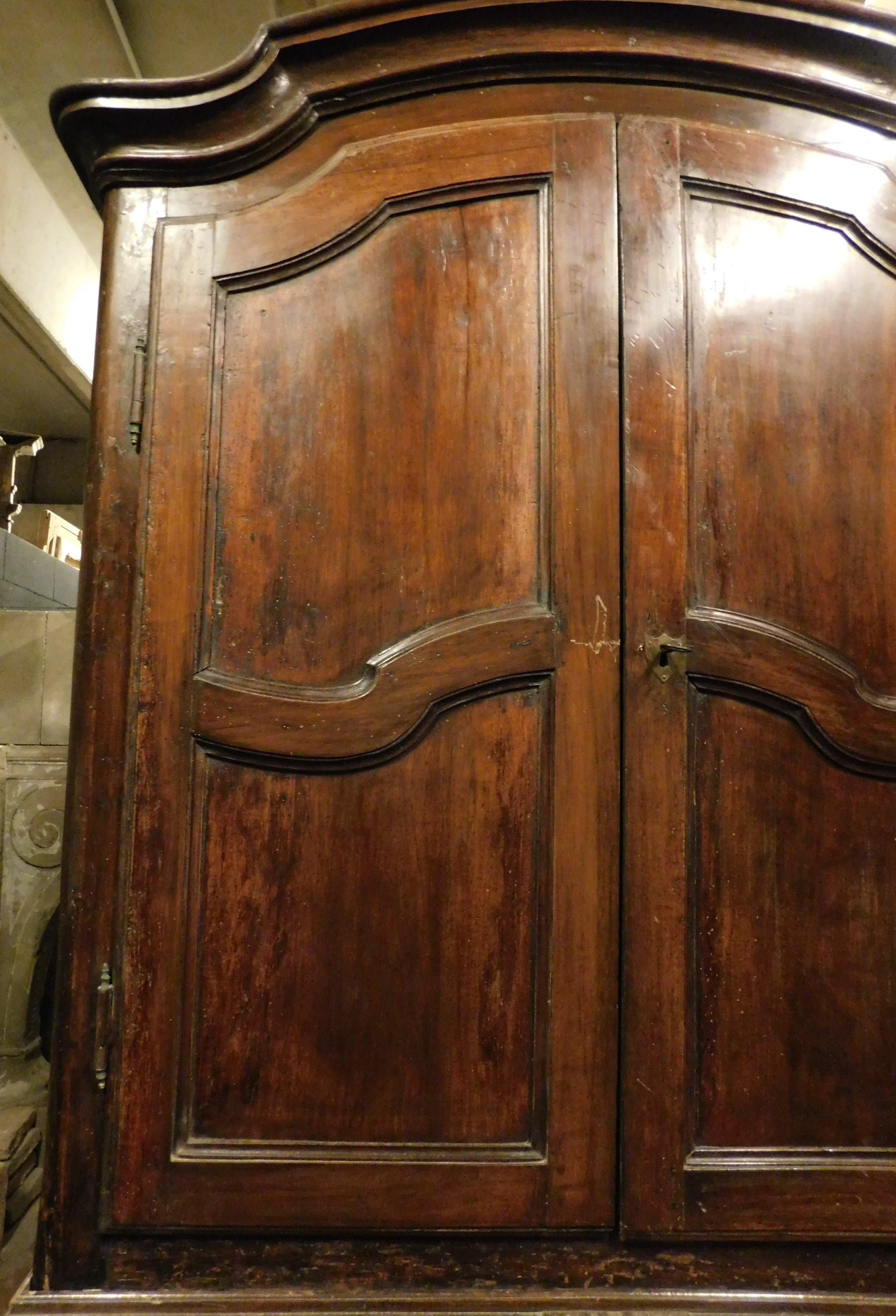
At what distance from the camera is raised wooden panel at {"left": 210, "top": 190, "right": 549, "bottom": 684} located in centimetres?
96

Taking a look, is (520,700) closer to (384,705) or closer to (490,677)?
(490,677)

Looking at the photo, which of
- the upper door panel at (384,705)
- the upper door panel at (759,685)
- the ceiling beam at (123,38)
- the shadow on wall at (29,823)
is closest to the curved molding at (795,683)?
the upper door panel at (759,685)

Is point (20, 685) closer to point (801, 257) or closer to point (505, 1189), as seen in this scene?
point (505, 1189)

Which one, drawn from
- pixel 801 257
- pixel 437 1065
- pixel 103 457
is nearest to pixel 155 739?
pixel 103 457

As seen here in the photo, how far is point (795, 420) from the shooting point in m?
1.01

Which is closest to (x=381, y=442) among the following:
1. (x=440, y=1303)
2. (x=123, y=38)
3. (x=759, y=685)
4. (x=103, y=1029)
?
(x=759, y=685)

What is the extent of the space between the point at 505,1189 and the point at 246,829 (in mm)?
499

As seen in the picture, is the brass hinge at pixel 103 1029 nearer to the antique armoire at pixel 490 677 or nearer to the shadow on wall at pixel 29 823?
the antique armoire at pixel 490 677

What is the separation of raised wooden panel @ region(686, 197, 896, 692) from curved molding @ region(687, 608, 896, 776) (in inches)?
1.2

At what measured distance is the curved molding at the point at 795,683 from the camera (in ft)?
3.13

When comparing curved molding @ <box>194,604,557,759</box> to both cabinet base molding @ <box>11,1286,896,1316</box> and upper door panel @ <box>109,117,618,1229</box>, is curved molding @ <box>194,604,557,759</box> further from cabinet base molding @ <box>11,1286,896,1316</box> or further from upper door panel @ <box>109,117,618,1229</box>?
cabinet base molding @ <box>11,1286,896,1316</box>

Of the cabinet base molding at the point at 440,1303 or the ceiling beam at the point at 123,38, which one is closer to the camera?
the cabinet base molding at the point at 440,1303

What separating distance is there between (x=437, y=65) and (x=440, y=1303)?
1.46m

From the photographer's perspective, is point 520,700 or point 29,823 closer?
point 520,700
